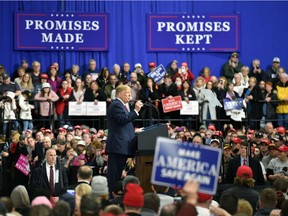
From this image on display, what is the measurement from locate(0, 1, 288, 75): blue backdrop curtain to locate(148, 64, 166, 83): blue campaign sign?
165 inches

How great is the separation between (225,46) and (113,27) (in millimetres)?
3268

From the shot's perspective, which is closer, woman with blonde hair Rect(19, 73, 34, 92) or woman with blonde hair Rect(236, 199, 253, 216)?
woman with blonde hair Rect(236, 199, 253, 216)

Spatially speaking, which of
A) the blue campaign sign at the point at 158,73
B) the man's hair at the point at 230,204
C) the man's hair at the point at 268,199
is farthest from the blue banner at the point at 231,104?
the man's hair at the point at 230,204

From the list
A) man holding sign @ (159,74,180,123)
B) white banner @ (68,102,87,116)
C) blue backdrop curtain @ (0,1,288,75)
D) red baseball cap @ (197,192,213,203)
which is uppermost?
blue backdrop curtain @ (0,1,288,75)

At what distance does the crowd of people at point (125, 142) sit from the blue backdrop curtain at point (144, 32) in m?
0.82

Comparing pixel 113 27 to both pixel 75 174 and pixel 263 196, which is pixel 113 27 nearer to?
pixel 75 174

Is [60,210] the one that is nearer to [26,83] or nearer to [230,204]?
[230,204]

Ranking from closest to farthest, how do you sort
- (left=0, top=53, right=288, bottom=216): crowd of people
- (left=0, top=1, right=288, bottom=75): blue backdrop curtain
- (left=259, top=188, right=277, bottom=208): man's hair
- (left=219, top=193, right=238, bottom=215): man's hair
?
(left=219, top=193, right=238, bottom=215): man's hair
(left=0, top=53, right=288, bottom=216): crowd of people
(left=259, top=188, right=277, bottom=208): man's hair
(left=0, top=1, right=288, bottom=75): blue backdrop curtain

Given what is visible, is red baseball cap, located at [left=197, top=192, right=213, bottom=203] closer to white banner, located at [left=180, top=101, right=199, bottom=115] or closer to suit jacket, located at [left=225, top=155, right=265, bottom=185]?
suit jacket, located at [left=225, top=155, right=265, bottom=185]

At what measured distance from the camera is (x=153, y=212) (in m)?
9.98

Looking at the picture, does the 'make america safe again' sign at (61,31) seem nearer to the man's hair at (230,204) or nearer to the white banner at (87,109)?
the white banner at (87,109)

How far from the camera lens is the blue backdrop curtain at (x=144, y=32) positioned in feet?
87.8

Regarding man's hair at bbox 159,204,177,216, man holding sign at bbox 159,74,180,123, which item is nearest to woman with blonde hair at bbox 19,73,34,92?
man holding sign at bbox 159,74,180,123

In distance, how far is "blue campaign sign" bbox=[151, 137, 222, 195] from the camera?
9023 mm
